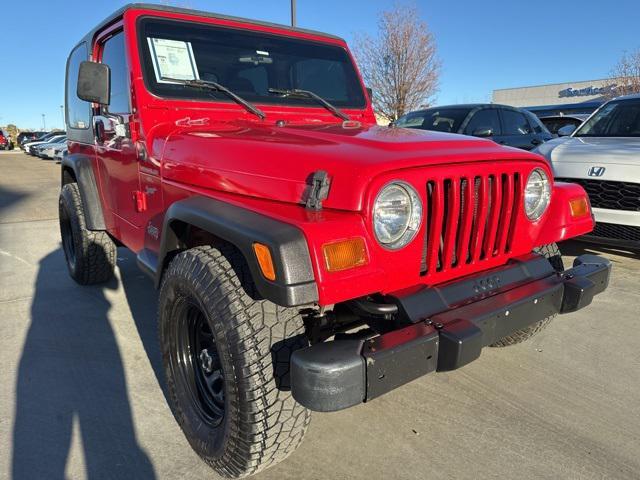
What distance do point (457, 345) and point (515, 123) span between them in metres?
7.02

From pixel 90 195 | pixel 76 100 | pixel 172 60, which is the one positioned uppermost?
pixel 172 60

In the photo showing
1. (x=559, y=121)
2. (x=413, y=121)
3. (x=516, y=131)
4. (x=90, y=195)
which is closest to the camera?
(x=90, y=195)

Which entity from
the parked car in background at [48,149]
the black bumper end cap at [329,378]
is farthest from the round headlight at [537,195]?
the parked car in background at [48,149]

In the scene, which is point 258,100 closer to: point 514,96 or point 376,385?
point 376,385

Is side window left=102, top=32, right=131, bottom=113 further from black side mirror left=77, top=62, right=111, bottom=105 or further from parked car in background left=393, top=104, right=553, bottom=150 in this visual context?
parked car in background left=393, top=104, right=553, bottom=150

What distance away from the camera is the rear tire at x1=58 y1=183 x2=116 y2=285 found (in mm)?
3922

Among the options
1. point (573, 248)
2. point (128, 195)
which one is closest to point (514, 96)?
point (573, 248)

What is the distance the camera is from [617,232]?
441 cm

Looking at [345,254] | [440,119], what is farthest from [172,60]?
[440,119]

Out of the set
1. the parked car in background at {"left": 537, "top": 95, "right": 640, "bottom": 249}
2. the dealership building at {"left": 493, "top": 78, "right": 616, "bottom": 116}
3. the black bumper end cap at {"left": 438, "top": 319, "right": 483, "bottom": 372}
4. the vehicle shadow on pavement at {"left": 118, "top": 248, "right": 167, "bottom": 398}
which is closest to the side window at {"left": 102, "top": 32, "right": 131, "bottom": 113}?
the vehicle shadow on pavement at {"left": 118, "top": 248, "right": 167, "bottom": 398}

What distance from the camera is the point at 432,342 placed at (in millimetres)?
1633

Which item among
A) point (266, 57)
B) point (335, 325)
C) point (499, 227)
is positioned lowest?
point (335, 325)

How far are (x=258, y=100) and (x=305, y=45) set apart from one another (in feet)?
2.24

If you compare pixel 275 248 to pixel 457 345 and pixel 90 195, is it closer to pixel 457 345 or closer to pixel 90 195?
pixel 457 345
